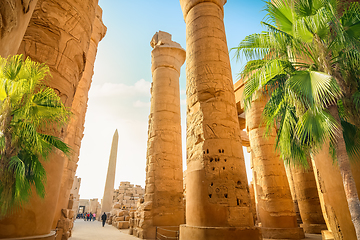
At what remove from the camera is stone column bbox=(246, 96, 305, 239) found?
689 cm

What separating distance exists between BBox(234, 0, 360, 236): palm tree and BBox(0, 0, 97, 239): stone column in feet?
11.6

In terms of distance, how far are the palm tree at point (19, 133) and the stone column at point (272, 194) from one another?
6169mm

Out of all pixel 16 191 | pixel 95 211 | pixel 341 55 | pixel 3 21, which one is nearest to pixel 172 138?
pixel 341 55

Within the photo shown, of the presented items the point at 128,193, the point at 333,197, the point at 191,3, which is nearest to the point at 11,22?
the point at 191,3

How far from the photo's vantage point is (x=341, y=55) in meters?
4.43

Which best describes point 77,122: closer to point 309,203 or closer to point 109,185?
point 309,203

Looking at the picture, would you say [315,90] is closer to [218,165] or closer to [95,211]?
[218,165]

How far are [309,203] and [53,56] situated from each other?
970cm

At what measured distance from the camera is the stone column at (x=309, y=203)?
8.38m

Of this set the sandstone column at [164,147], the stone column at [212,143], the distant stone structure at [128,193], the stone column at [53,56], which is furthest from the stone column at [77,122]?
the distant stone structure at [128,193]

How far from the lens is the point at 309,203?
8.56 metres

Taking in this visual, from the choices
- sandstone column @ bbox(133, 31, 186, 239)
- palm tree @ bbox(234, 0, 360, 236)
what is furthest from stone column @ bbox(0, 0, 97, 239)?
sandstone column @ bbox(133, 31, 186, 239)

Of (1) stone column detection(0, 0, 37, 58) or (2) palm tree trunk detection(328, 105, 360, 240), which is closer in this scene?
(1) stone column detection(0, 0, 37, 58)

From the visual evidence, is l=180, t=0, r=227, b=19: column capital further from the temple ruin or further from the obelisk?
the obelisk
